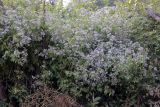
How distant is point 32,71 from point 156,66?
186cm

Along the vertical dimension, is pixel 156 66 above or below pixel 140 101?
above

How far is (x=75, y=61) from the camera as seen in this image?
4.77m

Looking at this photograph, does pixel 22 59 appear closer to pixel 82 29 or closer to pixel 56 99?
pixel 56 99

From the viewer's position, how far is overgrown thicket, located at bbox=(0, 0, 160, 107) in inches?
184

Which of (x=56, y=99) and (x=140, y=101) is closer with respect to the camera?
(x=56, y=99)

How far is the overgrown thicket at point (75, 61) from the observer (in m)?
4.68

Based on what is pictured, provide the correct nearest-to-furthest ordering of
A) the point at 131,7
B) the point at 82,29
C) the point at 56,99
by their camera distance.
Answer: the point at 56,99 < the point at 82,29 < the point at 131,7

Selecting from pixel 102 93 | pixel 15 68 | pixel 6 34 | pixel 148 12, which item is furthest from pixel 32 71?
pixel 148 12

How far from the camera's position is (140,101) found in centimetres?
493

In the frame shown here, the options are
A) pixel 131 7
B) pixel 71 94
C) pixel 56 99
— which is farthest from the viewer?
pixel 131 7

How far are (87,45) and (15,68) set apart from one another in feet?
3.67

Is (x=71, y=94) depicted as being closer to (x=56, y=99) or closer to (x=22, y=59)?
(x=56, y=99)

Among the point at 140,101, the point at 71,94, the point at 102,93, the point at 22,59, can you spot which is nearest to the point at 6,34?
the point at 22,59

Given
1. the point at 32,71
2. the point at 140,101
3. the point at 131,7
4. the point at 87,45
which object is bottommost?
the point at 140,101
